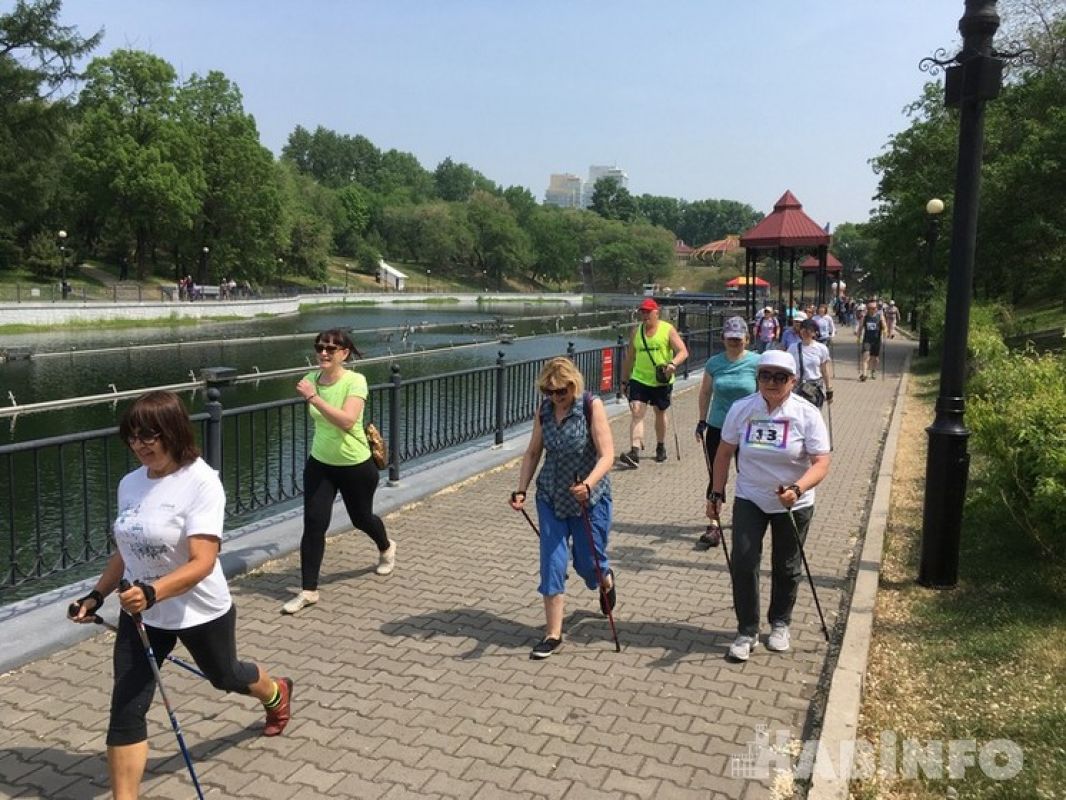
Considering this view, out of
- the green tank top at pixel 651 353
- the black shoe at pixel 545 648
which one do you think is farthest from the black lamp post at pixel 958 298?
the green tank top at pixel 651 353

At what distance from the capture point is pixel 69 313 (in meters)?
41.3

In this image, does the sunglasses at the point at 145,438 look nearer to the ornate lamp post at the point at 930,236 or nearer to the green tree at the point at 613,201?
the ornate lamp post at the point at 930,236

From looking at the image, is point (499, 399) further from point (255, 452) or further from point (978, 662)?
point (978, 662)

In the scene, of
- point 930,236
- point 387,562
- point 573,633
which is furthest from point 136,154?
point 573,633

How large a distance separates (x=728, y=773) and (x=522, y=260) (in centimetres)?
12369

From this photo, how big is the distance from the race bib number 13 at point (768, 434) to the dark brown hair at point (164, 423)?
273 centimetres

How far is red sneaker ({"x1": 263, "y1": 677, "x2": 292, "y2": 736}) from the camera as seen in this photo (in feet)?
12.3

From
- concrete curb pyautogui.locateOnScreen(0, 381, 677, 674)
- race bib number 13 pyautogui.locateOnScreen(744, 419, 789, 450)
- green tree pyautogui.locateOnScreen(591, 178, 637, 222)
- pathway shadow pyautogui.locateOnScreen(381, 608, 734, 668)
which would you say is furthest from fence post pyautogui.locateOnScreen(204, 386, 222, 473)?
green tree pyautogui.locateOnScreen(591, 178, 637, 222)

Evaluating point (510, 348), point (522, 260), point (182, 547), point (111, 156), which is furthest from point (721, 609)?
point (522, 260)

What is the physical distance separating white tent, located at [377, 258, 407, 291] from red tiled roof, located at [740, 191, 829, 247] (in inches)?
3677

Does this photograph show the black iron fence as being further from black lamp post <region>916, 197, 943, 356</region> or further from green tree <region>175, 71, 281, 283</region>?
green tree <region>175, 71, 281, 283</region>

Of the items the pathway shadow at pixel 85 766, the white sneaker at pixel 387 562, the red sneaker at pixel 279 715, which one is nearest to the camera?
the pathway shadow at pixel 85 766

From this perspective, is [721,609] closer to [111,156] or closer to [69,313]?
[69,313]

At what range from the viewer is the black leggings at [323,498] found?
5.18 m
